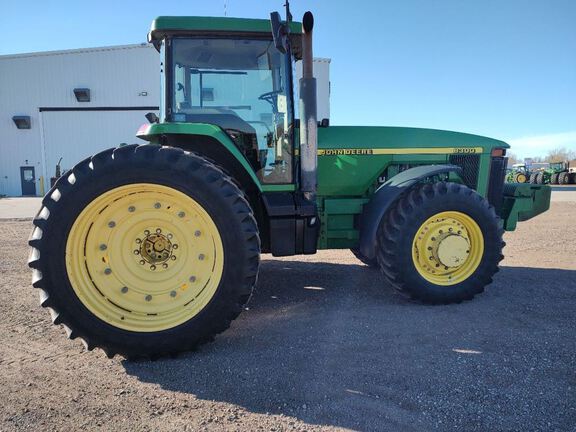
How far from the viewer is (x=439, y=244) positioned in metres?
3.56

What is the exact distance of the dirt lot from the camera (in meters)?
2.02

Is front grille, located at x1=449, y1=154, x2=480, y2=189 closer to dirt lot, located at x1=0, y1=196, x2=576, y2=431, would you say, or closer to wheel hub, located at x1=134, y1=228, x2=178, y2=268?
dirt lot, located at x1=0, y1=196, x2=576, y2=431

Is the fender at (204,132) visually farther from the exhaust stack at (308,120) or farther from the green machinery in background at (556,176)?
the green machinery in background at (556,176)

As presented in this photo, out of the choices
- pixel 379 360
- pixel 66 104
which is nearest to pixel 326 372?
pixel 379 360

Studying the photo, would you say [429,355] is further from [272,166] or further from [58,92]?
[58,92]

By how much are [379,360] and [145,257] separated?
171cm

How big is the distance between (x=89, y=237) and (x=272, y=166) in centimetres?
157

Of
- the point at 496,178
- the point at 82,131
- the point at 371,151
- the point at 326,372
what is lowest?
the point at 326,372

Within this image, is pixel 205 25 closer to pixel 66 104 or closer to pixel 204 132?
pixel 204 132

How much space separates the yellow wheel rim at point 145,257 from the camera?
2613 mm

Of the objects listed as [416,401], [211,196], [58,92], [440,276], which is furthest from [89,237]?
[58,92]

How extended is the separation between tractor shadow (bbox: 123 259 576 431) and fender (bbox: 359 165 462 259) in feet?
1.89

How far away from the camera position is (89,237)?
2.64m

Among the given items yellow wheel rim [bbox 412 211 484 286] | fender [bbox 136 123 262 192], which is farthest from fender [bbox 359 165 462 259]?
fender [bbox 136 123 262 192]
